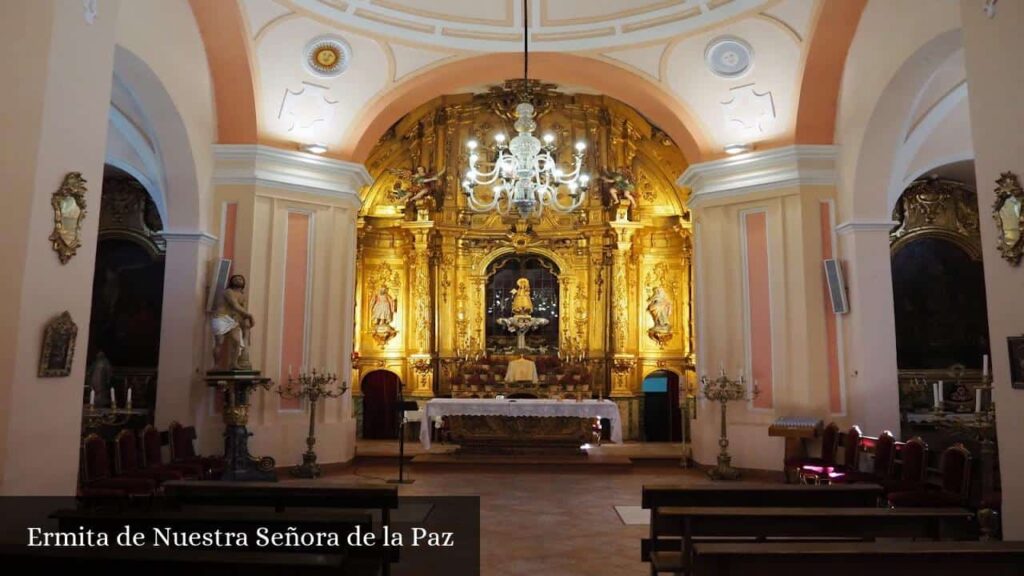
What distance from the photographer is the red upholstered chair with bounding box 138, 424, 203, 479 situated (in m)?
7.10

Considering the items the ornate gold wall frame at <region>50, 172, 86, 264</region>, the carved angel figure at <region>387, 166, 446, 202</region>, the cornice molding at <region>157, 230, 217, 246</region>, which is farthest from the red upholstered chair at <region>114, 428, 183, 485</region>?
the carved angel figure at <region>387, 166, 446, 202</region>

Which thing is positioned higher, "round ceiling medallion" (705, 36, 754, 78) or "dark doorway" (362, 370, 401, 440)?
"round ceiling medallion" (705, 36, 754, 78)

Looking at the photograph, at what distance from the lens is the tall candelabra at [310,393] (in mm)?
9547

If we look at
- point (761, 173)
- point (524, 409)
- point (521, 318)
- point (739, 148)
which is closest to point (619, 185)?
point (521, 318)

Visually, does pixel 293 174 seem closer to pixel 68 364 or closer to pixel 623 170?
pixel 68 364

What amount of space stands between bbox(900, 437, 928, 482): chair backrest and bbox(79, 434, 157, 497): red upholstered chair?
6685mm

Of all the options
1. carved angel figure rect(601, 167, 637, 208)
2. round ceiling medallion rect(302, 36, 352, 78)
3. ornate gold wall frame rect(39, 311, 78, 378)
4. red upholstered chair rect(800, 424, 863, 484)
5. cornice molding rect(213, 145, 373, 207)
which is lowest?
red upholstered chair rect(800, 424, 863, 484)

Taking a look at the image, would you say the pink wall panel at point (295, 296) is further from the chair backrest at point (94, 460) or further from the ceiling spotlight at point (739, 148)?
the ceiling spotlight at point (739, 148)

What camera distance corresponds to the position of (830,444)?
821 cm

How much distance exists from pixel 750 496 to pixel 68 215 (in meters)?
5.24

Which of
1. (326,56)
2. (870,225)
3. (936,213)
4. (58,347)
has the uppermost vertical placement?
(326,56)

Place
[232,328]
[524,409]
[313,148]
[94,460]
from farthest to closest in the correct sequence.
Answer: [524,409] < [313,148] < [232,328] < [94,460]

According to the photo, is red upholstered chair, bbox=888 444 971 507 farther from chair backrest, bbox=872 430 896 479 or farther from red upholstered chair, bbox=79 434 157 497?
red upholstered chair, bbox=79 434 157 497

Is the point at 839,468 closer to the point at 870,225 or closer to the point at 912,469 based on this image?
the point at 912,469
